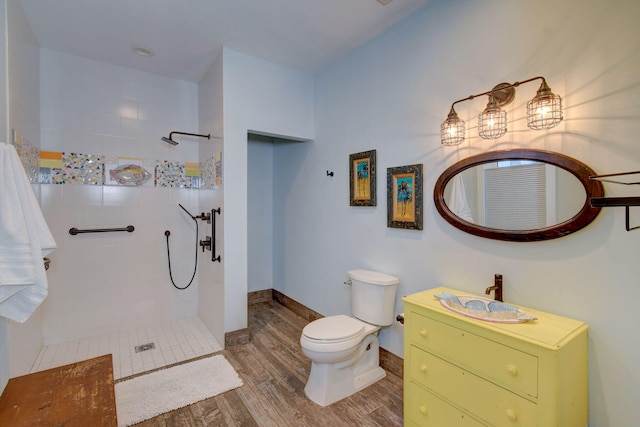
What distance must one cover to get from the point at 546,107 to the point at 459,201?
2.12 feet

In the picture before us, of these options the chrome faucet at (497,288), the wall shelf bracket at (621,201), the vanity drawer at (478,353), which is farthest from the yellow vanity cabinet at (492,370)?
the wall shelf bracket at (621,201)

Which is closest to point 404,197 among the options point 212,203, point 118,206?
point 212,203

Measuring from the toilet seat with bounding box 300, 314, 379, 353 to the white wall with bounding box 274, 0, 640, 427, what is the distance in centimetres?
38

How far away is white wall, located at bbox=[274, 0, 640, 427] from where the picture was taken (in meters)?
1.25

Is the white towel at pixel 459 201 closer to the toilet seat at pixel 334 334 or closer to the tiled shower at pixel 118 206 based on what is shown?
the toilet seat at pixel 334 334

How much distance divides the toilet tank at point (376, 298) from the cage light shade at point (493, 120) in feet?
3.78

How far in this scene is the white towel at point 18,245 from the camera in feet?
3.47

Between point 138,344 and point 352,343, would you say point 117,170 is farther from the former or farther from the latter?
point 352,343

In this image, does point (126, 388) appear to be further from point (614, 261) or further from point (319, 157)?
point (614, 261)

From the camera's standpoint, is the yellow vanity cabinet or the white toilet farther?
the white toilet

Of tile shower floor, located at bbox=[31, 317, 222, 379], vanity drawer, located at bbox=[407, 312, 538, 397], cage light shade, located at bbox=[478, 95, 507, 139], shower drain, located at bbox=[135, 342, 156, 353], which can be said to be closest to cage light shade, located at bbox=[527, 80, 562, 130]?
cage light shade, located at bbox=[478, 95, 507, 139]

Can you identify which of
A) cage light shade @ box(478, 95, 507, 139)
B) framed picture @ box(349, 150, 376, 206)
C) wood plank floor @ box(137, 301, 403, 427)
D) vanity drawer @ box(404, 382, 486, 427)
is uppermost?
cage light shade @ box(478, 95, 507, 139)

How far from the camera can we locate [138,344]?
2691 mm

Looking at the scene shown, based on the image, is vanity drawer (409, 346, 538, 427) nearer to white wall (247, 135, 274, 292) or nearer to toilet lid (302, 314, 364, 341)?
toilet lid (302, 314, 364, 341)
